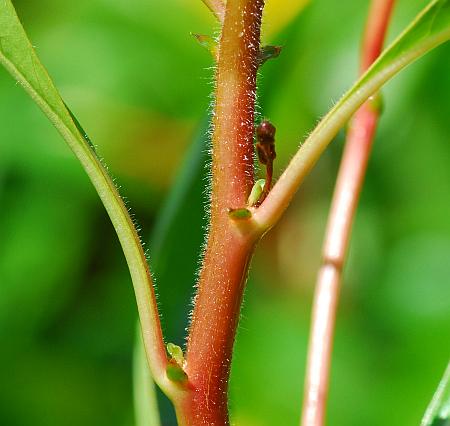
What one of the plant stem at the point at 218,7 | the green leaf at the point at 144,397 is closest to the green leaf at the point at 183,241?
the green leaf at the point at 144,397

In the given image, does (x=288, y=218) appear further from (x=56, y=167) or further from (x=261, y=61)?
(x=261, y=61)

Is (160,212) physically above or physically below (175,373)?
above

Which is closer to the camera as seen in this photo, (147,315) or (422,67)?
(147,315)

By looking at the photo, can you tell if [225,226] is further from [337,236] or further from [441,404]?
[337,236]

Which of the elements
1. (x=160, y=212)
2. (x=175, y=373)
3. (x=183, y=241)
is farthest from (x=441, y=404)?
(x=160, y=212)

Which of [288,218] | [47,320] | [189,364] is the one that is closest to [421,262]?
[288,218]

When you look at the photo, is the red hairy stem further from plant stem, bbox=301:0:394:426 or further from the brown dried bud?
plant stem, bbox=301:0:394:426
